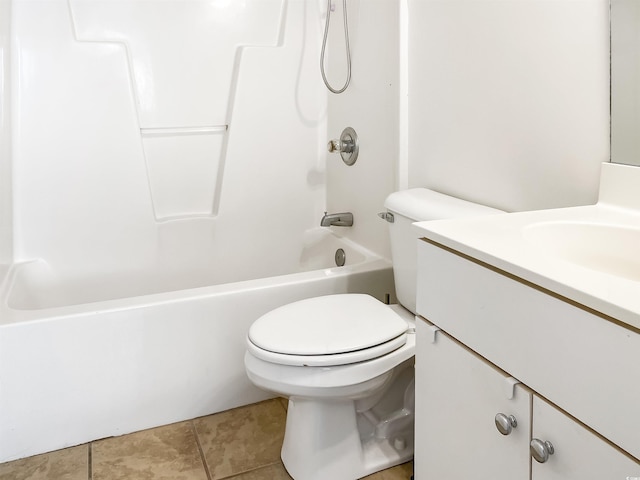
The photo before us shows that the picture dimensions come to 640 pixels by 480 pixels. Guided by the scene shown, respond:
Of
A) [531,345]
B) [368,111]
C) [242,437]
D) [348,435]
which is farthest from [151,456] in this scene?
[368,111]

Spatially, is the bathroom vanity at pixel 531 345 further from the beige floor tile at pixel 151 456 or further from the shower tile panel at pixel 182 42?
the shower tile panel at pixel 182 42

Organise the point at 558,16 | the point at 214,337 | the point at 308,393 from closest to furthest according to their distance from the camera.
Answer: the point at 558,16, the point at 308,393, the point at 214,337

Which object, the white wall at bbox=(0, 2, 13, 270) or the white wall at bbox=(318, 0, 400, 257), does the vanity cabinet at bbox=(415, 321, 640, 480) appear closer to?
the white wall at bbox=(318, 0, 400, 257)

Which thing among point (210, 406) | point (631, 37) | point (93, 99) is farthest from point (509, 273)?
point (93, 99)

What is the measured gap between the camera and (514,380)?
0.94 meters

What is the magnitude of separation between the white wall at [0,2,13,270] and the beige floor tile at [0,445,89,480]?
29.6 inches

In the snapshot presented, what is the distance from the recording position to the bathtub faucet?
7.68 feet

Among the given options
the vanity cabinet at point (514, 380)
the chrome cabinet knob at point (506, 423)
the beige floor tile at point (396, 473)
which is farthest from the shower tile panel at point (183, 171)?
the chrome cabinet knob at point (506, 423)

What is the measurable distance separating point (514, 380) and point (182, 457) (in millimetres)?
Result: 1140

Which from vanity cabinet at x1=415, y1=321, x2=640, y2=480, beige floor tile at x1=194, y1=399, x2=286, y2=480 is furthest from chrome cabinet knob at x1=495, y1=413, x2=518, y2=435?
beige floor tile at x1=194, y1=399, x2=286, y2=480

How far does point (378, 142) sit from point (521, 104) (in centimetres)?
75

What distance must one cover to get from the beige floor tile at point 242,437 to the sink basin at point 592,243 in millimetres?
1036

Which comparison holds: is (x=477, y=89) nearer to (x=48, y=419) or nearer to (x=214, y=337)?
(x=214, y=337)

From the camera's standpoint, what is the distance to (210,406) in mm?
1901
